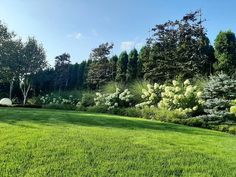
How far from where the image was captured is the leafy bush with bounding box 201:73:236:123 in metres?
10.6

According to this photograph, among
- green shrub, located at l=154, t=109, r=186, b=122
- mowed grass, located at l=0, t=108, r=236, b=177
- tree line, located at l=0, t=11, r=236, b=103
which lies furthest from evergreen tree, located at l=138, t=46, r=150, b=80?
mowed grass, located at l=0, t=108, r=236, b=177

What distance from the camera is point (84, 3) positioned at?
14062 mm

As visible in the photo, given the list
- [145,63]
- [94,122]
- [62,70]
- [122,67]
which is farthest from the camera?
[62,70]

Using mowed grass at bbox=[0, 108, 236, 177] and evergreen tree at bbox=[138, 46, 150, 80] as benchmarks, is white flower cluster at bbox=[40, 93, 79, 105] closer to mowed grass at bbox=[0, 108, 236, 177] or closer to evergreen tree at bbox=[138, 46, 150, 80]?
evergreen tree at bbox=[138, 46, 150, 80]

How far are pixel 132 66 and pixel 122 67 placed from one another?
50.4 inches

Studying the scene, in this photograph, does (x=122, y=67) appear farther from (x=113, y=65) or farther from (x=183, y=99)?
(x=183, y=99)

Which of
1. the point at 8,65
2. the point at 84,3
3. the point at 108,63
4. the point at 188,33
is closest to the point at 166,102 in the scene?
the point at 84,3

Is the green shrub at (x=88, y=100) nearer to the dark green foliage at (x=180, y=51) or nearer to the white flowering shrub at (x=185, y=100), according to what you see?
Answer: the dark green foliage at (x=180, y=51)

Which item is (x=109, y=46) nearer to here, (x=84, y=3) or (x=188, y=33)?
(x=188, y=33)

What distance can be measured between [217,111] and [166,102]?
246 centimetres

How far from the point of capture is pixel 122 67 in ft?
87.5

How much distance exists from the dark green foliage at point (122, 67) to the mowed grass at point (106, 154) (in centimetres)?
1989

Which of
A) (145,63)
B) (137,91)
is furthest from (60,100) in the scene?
(137,91)

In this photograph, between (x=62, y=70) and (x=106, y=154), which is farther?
(x=62, y=70)
